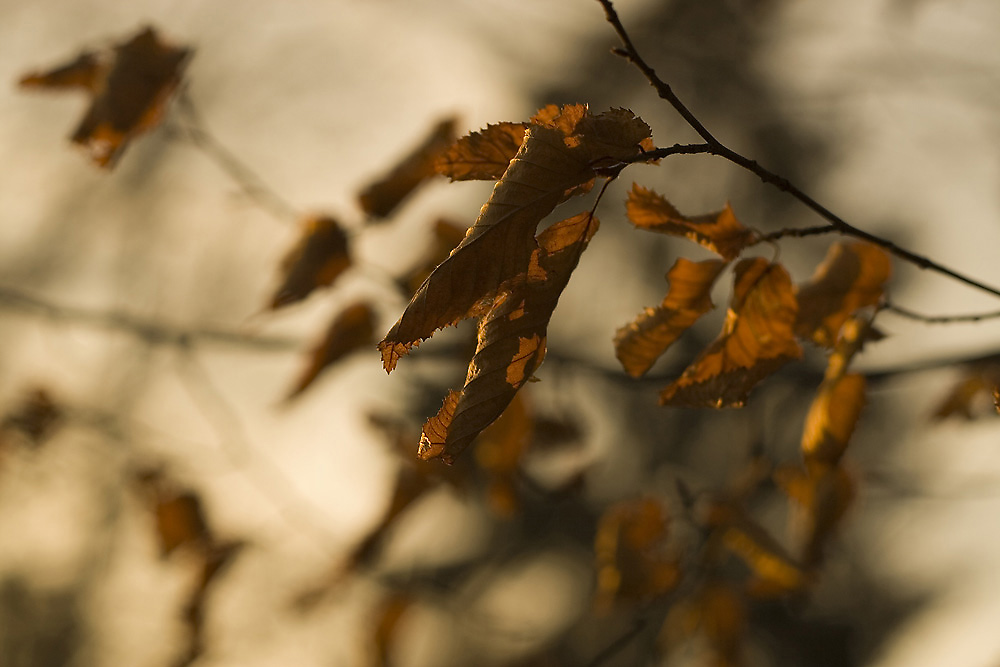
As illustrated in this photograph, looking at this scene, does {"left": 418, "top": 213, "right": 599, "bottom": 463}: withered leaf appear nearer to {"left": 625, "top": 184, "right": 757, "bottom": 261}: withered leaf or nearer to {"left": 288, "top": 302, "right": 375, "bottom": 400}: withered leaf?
{"left": 625, "top": 184, "right": 757, "bottom": 261}: withered leaf

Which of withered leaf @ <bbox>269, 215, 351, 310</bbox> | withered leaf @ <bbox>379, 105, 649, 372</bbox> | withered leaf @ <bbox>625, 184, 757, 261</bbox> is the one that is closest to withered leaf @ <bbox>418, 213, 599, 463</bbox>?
withered leaf @ <bbox>379, 105, 649, 372</bbox>

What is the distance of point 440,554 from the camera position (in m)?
4.43

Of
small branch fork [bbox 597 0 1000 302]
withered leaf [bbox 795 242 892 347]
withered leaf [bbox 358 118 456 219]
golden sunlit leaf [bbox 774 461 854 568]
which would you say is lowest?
golden sunlit leaf [bbox 774 461 854 568]

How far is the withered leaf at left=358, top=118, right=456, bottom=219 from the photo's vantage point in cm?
138

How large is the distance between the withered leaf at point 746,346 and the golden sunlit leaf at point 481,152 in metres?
0.31

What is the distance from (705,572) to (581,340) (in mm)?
2041

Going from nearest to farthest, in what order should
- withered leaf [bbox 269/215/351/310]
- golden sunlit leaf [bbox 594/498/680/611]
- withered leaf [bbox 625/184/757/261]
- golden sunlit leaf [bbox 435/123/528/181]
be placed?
1. golden sunlit leaf [bbox 435/123/528/181]
2. withered leaf [bbox 625/184/757/261]
3. withered leaf [bbox 269/215/351/310]
4. golden sunlit leaf [bbox 594/498/680/611]

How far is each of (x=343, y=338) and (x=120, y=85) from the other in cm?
66

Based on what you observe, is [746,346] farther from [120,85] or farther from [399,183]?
[120,85]

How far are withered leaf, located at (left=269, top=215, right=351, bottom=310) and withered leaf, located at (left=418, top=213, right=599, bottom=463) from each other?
85cm

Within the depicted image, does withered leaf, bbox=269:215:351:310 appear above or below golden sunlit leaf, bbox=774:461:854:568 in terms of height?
below

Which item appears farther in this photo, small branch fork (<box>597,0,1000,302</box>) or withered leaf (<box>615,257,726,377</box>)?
withered leaf (<box>615,257,726,377</box>)

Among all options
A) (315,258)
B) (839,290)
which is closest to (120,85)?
(315,258)

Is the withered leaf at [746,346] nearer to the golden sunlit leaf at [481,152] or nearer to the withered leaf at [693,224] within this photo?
the withered leaf at [693,224]
